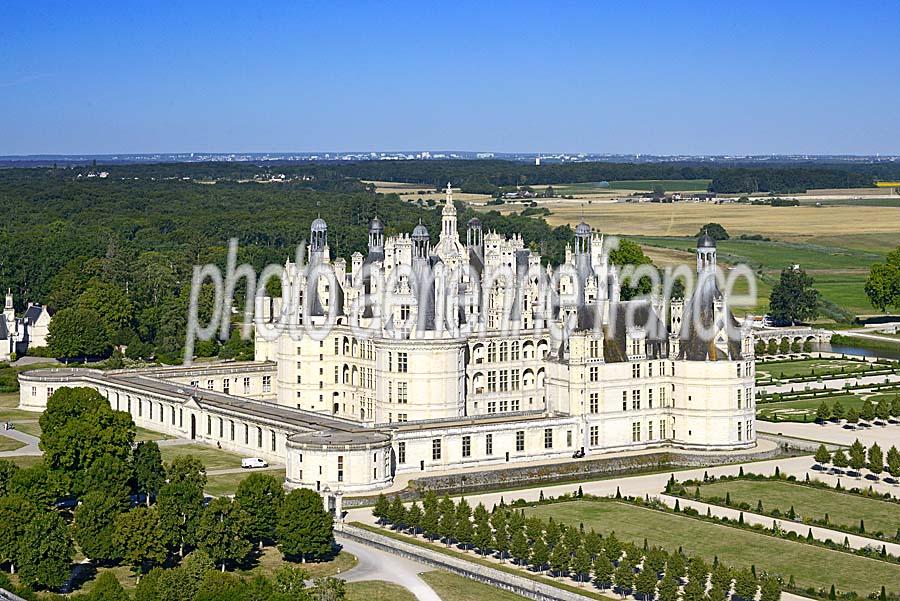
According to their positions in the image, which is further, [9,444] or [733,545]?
[9,444]

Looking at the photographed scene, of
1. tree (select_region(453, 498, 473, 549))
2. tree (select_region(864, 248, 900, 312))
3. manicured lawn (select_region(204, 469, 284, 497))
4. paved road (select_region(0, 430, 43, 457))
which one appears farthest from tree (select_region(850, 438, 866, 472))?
tree (select_region(864, 248, 900, 312))

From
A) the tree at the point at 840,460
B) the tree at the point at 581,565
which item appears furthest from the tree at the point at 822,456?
the tree at the point at 581,565

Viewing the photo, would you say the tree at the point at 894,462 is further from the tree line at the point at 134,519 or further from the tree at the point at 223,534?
the tree at the point at 223,534

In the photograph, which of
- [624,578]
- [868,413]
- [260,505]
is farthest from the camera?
[868,413]

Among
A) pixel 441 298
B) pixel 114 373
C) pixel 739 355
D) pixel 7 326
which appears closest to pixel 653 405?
pixel 739 355

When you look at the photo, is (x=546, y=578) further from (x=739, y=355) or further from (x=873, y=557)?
(x=739, y=355)

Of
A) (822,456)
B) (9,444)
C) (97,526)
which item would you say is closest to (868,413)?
(822,456)

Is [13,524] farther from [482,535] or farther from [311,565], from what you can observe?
[482,535]
